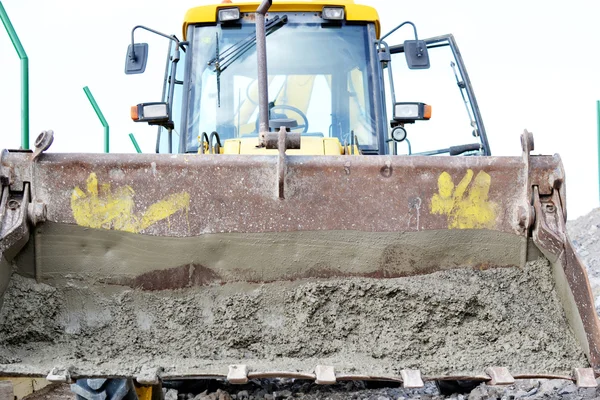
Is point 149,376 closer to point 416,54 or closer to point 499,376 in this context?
point 499,376

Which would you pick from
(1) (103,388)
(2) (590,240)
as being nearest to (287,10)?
(1) (103,388)

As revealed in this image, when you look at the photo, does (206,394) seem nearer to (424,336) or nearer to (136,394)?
(136,394)

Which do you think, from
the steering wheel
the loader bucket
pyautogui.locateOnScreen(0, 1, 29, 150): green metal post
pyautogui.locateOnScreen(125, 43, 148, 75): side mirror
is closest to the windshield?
the steering wheel

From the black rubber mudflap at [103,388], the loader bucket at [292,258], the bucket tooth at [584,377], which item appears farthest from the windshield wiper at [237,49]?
the bucket tooth at [584,377]

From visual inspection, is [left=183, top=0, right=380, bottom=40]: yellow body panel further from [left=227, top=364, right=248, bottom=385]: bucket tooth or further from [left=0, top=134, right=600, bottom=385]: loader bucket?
[left=227, top=364, right=248, bottom=385]: bucket tooth

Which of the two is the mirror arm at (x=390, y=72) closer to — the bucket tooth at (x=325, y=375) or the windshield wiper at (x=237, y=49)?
the windshield wiper at (x=237, y=49)

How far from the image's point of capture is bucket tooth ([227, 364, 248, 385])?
320 cm

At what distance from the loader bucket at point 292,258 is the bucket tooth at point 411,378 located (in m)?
0.24

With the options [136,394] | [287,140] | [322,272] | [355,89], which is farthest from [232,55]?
[136,394]

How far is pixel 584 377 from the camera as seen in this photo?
3.40m

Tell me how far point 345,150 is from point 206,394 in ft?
5.43

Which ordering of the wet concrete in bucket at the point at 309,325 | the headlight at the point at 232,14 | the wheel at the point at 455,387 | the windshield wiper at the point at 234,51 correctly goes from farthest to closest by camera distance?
1. the headlight at the point at 232,14
2. the windshield wiper at the point at 234,51
3. the wheel at the point at 455,387
4. the wet concrete in bucket at the point at 309,325

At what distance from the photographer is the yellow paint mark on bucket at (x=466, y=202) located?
154 inches

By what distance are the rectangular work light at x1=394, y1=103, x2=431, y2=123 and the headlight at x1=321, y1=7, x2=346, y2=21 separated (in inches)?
29.3
